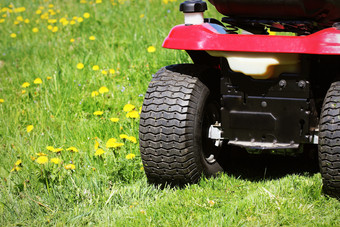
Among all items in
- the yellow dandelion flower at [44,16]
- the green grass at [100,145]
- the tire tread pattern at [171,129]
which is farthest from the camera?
the yellow dandelion flower at [44,16]

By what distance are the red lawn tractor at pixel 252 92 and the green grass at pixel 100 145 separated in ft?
0.67

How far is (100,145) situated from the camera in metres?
3.69

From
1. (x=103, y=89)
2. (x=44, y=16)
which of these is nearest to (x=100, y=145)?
(x=103, y=89)

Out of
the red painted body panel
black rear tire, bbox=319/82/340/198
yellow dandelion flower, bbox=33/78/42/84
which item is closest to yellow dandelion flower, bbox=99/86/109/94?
yellow dandelion flower, bbox=33/78/42/84

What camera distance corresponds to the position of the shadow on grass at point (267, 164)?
11.4ft

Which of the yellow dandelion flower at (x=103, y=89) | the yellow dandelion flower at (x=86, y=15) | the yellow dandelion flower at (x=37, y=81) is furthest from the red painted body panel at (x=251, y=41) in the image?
the yellow dandelion flower at (x=86, y=15)

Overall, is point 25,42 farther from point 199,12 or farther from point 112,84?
point 199,12

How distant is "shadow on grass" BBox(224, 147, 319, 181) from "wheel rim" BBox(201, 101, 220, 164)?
0.60ft

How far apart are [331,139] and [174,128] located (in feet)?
2.62

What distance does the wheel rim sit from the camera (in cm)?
333

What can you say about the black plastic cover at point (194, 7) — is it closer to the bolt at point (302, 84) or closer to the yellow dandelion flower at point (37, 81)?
the bolt at point (302, 84)

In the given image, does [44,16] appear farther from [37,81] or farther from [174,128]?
[174,128]

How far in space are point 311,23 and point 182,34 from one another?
700mm

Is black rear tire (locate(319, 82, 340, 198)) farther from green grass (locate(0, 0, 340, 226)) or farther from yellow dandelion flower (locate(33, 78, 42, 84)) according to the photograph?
yellow dandelion flower (locate(33, 78, 42, 84))
